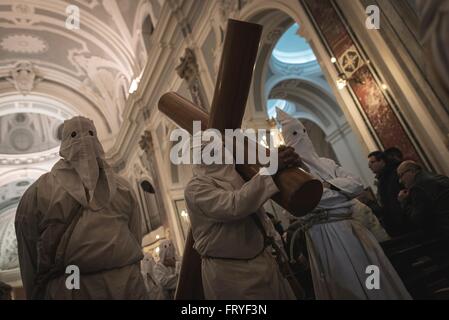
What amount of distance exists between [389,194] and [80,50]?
14031mm

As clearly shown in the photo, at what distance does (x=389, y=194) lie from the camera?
3.20 m

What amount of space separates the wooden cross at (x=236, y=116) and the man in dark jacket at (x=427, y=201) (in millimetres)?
1700

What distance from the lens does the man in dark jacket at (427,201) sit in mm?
2484

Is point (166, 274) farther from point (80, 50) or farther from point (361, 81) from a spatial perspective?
point (80, 50)

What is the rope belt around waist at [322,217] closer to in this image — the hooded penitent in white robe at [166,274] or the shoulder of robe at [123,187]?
the shoulder of robe at [123,187]

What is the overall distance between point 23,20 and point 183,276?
14535 millimetres

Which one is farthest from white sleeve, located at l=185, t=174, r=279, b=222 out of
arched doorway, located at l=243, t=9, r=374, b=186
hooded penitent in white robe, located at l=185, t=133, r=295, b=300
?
arched doorway, located at l=243, t=9, r=374, b=186

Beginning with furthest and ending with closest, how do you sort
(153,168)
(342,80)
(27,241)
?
(153,168) < (342,80) < (27,241)

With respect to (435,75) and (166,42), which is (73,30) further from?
(435,75)

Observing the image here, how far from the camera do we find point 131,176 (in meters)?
13.6

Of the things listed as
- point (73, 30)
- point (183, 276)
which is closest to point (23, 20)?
point (73, 30)

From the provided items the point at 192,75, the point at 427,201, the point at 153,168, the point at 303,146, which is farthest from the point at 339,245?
the point at 153,168

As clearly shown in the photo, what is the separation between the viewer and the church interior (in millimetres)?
2359
